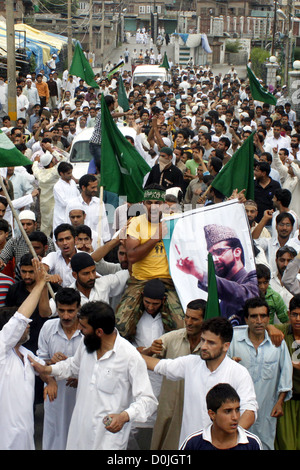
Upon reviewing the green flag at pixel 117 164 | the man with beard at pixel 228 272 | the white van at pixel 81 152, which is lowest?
the white van at pixel 81 152

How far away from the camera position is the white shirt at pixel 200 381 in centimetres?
479

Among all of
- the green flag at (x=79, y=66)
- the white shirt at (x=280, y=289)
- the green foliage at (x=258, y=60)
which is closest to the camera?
the white shirt at (x=280, y=289)

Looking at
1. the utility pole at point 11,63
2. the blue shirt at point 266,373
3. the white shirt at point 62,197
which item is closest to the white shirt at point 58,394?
the blue shirt at point 266,373

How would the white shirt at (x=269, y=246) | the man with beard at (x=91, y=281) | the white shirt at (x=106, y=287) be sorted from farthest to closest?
the white shirt at (x=269, y=246)
the white shirt at (x=106, y=287)
the man with beard at (x=91, y=281)

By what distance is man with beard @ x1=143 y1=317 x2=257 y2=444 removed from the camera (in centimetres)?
479

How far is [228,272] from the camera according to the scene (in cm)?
638

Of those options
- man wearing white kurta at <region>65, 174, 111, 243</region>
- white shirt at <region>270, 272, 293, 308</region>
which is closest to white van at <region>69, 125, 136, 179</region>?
man wearing white kurta at <region>65, 174, 111, 243</region>

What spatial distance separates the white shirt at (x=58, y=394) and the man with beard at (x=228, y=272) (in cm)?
117

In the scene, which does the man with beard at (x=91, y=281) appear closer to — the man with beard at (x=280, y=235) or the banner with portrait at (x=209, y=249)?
the banner with portrait at (x=209, y=249)

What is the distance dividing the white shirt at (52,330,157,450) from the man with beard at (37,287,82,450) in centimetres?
65

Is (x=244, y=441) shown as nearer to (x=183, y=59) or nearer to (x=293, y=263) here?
(x=293, y=263)

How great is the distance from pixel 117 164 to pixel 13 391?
348 centimetres

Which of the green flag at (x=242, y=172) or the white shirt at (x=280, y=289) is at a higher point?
the green flag at (x=242, y=172)

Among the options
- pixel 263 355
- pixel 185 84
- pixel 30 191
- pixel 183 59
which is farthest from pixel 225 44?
pixel 263 355
